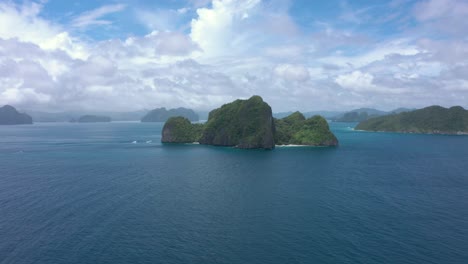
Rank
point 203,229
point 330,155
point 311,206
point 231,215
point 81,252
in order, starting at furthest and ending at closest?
1. point 330,155
2. point 311,206
3. point 231,215
4. point 203,229
5. point 81,252

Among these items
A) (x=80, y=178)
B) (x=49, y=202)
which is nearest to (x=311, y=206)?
(x=49, y=202)

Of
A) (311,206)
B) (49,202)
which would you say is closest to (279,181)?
(311,206)

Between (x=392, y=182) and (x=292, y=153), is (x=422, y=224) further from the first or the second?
(x=292, y=153)

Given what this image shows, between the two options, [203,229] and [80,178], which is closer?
[203,229]

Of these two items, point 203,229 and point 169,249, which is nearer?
point 169,249

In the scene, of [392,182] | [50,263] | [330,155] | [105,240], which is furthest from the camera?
[330,155]

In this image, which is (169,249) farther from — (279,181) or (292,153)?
(292,153)
